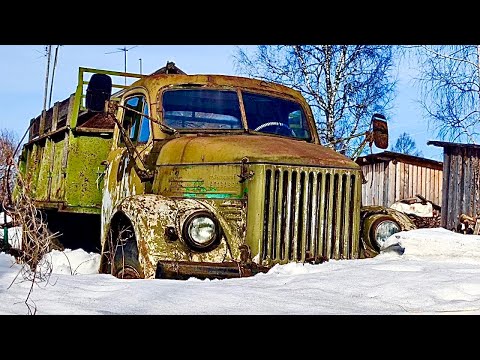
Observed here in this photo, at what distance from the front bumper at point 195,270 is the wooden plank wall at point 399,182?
16.0m

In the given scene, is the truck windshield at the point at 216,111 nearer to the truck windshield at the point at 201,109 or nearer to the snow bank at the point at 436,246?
the truck windshield at the point at 201,109

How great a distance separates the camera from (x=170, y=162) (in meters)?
5.95

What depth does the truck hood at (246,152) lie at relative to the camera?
17.4 ft

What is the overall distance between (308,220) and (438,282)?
4.58 feet

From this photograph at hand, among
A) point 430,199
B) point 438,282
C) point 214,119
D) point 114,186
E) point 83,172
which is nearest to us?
point 438,282

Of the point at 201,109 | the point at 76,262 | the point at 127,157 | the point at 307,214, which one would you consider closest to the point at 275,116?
the point at 201,109

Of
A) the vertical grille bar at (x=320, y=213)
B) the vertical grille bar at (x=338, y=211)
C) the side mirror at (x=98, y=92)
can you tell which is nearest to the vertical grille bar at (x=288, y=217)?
the vertical grille bar at (x=320, y=213)

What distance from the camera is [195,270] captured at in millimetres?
4762

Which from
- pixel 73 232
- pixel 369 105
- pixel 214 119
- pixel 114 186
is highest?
pixel 369 105

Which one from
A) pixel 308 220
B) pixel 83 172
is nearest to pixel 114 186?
pixel 83 172

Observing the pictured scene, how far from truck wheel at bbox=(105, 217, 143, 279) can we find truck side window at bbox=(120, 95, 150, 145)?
110 centimetres

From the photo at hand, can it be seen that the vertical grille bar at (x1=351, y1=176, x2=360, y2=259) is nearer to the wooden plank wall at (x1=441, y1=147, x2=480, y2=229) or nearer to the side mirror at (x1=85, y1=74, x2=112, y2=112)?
the side mirror at (x1=85, y1=74, x2=112, y2=112)

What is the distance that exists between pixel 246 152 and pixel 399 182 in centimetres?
1564
